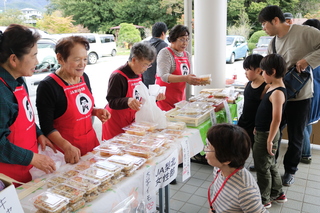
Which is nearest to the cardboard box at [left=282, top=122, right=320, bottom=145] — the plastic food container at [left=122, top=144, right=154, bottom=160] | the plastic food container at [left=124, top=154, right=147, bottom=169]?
the plastic food container at [left=122, top=144, right=154, bottom=160]

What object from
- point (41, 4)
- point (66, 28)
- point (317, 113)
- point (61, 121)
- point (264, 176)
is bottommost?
point (264, 176)

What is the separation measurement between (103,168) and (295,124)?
7.56 feet

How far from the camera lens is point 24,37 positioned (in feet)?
4.58

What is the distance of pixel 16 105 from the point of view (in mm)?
1403

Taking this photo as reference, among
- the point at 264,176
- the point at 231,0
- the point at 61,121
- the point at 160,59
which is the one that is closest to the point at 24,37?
the point at 61,121

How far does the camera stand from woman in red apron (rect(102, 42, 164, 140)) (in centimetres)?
Result: 219

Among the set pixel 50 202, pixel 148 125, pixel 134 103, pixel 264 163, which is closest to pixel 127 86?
pixel 134 103

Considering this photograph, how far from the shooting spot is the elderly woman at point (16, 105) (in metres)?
1.33

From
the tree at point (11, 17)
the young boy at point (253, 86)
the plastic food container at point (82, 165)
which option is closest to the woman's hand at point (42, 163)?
the plastic food container at point (82, 165)

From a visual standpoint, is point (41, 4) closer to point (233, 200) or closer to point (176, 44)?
point (176, 44)

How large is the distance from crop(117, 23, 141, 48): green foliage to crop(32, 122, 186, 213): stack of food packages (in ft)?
10.5

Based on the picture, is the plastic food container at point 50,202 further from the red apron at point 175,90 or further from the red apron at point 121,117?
the red apron at point 175,90

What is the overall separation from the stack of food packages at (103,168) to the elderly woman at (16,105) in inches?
7.9

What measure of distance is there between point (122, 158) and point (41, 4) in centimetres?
293
